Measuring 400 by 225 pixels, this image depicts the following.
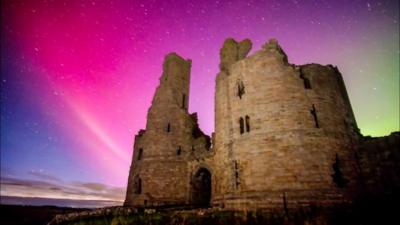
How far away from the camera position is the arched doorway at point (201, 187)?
18.5 meters

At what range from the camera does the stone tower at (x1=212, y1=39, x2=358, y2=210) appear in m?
10.6

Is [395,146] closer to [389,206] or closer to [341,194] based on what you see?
[389,206]

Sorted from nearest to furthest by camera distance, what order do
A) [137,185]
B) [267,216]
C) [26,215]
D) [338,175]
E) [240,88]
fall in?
1. [267,216]
2. [338,175]
3. [240,88]
4. [137,185]
5. [26,215]

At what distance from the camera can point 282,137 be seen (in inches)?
454

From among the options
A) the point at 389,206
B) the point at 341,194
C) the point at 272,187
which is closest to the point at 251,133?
the point at 272,187

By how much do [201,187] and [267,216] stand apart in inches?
372

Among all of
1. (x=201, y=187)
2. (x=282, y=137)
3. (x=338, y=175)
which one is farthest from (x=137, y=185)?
(x=338, y=175)

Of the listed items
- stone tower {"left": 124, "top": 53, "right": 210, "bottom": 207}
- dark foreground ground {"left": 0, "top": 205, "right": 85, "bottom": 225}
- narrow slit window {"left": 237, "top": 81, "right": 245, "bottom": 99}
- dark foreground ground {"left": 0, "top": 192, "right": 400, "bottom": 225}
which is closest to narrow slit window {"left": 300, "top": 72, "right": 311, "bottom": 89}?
narrow slit window {"left": 237, "top": 81, "right": 245, "bottom": 99}

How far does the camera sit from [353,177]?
11.1 metres

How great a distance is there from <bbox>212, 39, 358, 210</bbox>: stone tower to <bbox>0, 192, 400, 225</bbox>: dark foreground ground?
438 millimetres

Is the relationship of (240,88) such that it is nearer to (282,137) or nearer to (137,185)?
(282,137)

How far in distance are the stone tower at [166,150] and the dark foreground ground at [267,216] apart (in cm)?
788

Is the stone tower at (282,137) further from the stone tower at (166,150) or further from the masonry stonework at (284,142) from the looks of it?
the stone tower at (166,150)

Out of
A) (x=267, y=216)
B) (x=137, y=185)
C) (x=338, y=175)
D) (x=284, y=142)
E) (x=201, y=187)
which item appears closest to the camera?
(x=267, y=216)
